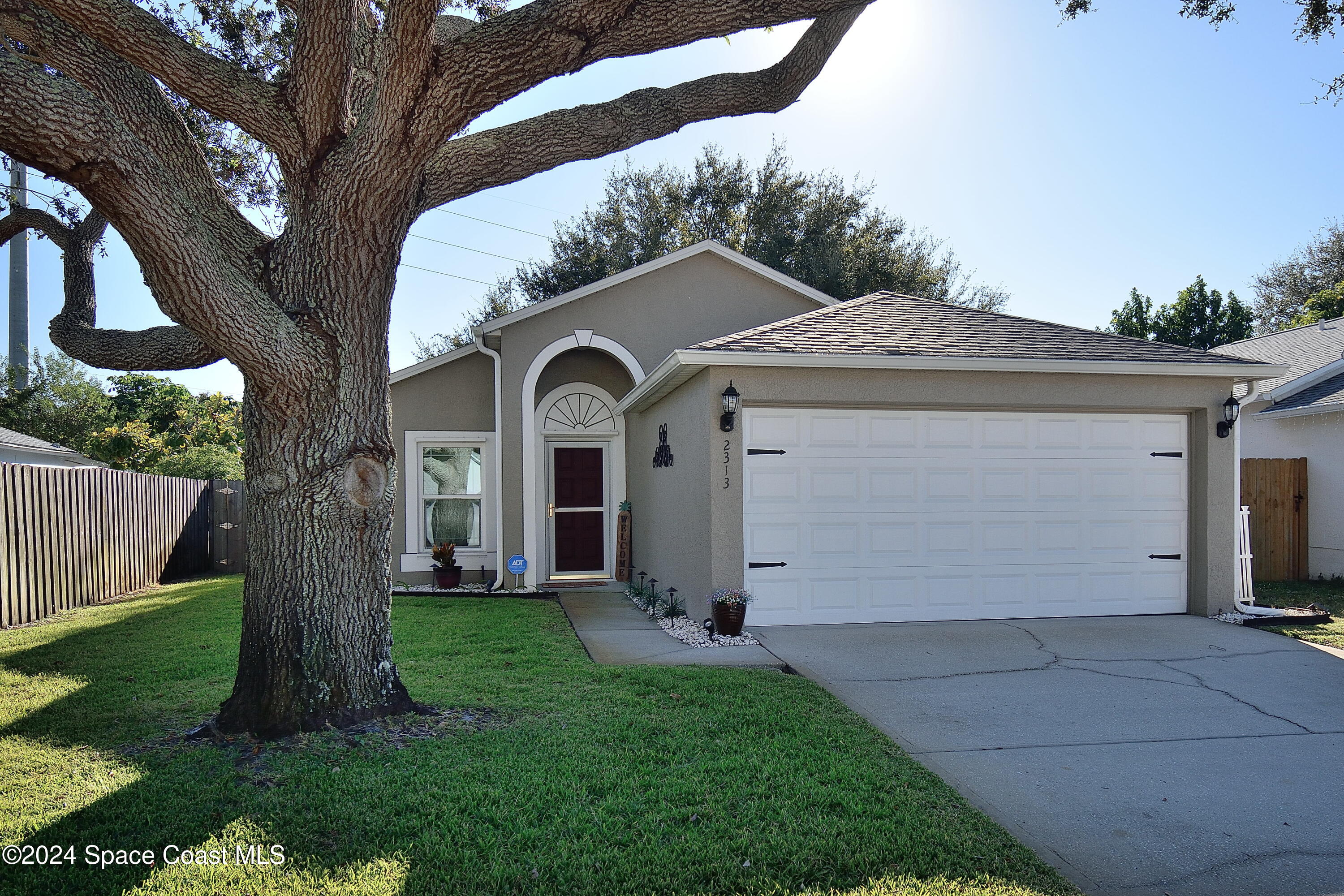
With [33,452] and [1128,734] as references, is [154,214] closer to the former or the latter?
[1128,734]

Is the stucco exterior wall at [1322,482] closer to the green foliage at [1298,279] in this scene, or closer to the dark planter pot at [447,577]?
the dark planter pot at [447,577]

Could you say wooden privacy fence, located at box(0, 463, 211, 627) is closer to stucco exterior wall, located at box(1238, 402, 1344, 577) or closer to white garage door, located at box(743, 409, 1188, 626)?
white garage door, located at box(743, 409, 1188, 626)

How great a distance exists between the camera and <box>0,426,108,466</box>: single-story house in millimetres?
17266

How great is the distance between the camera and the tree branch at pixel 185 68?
171 inches

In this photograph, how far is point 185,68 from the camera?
466cm

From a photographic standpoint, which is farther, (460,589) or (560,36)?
(460,589)

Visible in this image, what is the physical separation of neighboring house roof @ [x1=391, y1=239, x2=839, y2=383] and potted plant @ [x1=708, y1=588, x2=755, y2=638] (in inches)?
219

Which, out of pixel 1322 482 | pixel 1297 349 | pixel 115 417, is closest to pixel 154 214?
pixel 1322 482

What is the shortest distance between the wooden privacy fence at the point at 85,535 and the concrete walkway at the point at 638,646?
581cm

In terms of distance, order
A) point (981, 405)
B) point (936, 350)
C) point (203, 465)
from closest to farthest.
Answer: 1. point (936, 350)
2. point (981, 405)
3. point (203, 465)

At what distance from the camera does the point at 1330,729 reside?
16.4 feet

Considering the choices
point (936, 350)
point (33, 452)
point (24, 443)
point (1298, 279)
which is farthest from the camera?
point (1298, 279)

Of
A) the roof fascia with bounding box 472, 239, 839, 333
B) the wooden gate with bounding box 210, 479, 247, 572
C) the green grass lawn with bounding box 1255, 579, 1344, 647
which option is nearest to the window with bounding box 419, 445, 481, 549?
the roof fascia with bounding box 472, 239, 839, 333

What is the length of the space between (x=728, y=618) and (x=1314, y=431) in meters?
10.4
